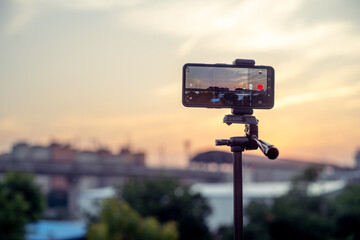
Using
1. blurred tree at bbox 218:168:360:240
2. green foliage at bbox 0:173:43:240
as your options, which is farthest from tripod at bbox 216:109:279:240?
blurred tree at bbox 218:168:360:240

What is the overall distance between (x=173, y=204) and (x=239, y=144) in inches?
918

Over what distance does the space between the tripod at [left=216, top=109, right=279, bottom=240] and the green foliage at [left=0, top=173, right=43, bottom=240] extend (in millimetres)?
18271

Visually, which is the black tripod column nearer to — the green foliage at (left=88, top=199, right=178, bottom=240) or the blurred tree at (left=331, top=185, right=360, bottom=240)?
the green foliage at (left=88, top=199, right=178, bottom=240)

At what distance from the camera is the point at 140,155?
222 ft

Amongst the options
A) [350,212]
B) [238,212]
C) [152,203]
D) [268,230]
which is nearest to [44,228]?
[152,203]

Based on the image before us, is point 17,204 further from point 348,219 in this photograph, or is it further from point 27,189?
point 348,219

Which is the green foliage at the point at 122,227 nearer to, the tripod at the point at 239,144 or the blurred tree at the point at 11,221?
the blurred tree at the point at 11,221

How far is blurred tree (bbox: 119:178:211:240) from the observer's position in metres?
24.9

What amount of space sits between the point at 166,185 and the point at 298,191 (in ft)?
31.7

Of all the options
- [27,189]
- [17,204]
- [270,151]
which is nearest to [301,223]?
[17,204]

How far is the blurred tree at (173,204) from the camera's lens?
24.9m

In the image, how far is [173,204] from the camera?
25.6 m

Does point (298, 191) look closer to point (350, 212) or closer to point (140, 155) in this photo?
point (350, 212)

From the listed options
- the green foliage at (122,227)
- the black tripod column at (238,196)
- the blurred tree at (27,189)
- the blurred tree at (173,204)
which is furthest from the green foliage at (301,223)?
the black tripod column at (238,196)
